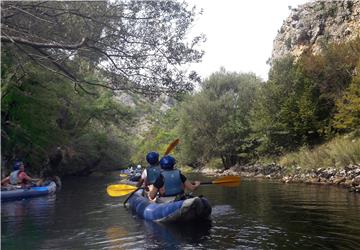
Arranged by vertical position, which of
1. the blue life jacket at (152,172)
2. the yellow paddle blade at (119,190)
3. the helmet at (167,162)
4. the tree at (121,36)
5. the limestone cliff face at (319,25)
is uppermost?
the limestone cliff face at (319,25)

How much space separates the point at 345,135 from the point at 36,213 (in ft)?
64.1

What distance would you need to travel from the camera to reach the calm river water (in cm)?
809

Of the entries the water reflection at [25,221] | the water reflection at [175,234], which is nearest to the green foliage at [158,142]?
the water reflection at [25,221]

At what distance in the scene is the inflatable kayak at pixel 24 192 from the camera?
16266 mm

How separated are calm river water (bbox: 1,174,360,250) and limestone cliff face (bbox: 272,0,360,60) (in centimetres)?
2543

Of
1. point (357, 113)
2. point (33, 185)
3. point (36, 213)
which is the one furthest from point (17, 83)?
point (357, 113)

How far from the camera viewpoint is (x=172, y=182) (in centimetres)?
1053

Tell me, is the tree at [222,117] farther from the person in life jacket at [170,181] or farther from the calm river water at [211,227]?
the person in life jacket at [170,181]

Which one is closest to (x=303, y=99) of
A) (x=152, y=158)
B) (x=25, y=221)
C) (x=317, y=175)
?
(x=317, y=175)

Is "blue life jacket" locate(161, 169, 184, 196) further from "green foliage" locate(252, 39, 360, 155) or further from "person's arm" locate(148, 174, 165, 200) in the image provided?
"green foliage" locate(252, 39, 360, 155)

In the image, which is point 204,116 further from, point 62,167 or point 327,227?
point 327,227

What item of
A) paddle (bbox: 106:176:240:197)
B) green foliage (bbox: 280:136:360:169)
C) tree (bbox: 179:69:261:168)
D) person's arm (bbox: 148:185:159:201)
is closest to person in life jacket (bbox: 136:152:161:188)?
paddle (bbox: 106:176:240:197)

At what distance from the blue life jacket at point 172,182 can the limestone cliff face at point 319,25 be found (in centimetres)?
2794

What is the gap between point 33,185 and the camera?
1794 cm
